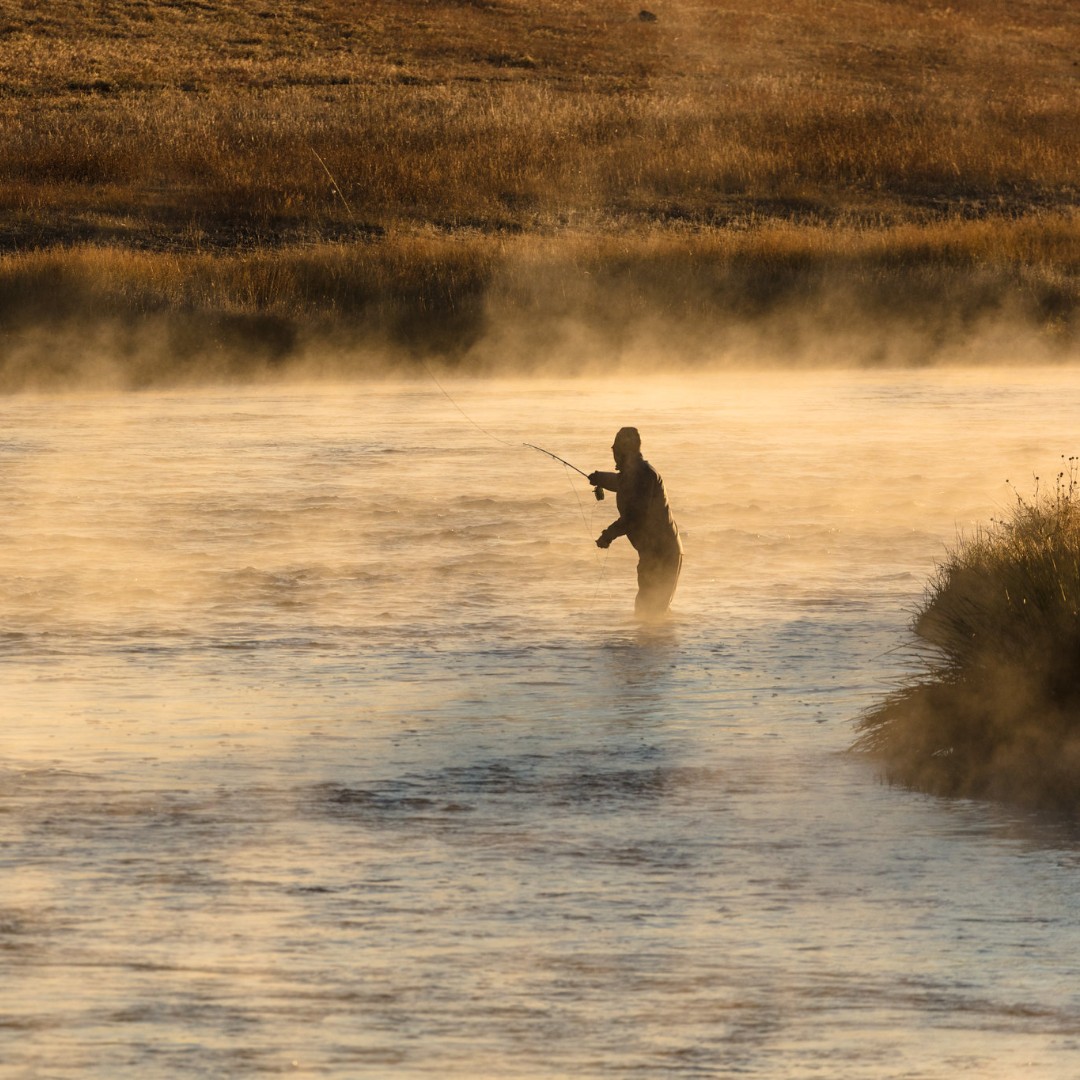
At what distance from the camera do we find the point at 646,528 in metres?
13.2

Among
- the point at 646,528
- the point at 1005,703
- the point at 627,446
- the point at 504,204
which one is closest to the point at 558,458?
the point at 627,446

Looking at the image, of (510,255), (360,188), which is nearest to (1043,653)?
(510,255)

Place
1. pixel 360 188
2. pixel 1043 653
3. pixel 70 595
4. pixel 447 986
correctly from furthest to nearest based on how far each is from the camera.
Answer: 1. pixel 360 188
2. pixel 70 595
3. pixel 1043 653
4. pixel 447 986

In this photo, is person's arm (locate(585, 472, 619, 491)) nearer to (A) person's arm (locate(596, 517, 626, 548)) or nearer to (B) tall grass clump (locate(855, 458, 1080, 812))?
(A) person's arm (locate(596, 517, 626, 548))

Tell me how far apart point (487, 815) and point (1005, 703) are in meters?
2.02

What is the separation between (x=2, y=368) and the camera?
27891mm

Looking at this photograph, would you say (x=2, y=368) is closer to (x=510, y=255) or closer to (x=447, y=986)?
(x=510, y=255)

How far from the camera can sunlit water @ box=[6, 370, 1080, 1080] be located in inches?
253

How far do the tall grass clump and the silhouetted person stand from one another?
304 centimetres

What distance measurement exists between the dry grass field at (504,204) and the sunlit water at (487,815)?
10.6m

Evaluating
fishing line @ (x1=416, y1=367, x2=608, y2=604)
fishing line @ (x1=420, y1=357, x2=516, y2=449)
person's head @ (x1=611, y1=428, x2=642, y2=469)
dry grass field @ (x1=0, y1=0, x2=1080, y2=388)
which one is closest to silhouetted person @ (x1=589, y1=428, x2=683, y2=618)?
person's head @ (x1=611, y1=428, x2=642, y2=469)

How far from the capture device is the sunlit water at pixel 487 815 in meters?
6.42

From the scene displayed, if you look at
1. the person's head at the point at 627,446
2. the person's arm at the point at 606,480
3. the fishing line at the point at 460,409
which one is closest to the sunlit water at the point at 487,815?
the person's arm at the point at 606,480

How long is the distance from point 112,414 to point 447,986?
19050 mm
